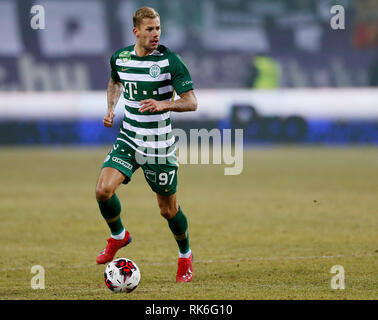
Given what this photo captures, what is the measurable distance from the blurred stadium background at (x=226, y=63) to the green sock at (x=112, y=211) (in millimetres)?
17729

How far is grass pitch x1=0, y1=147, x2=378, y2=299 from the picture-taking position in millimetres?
7200

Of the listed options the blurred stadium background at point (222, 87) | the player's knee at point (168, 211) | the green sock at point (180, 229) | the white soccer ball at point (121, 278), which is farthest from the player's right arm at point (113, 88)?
the blurred stadium background at point (222, 87)

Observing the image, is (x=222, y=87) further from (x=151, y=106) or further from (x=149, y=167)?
(x=151, y=106)

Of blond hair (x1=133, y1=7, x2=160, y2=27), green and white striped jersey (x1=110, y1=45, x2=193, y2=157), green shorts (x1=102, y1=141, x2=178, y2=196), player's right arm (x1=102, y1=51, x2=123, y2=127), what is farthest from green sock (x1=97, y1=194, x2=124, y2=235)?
blond hair (x1=133, y1=7, x2=160, y2=27)

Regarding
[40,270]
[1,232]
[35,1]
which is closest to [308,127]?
[35,1]

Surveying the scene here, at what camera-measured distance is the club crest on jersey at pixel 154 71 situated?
749cm

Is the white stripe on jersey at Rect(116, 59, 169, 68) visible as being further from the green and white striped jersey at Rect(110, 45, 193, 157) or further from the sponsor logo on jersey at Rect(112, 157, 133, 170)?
the sponsor logo on jersey at Rect(112, 157, 133, 170)

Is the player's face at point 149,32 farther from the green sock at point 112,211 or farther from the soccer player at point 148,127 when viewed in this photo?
the green sock at point 112,211

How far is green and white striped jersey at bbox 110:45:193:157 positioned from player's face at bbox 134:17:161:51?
137 mm

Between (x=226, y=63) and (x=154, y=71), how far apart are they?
19432 millimetres

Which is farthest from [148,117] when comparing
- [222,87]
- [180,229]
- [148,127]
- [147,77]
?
[222,87]

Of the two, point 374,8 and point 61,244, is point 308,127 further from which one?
point 61,244

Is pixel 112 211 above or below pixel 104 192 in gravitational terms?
below

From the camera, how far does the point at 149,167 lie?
7633 millimetres
